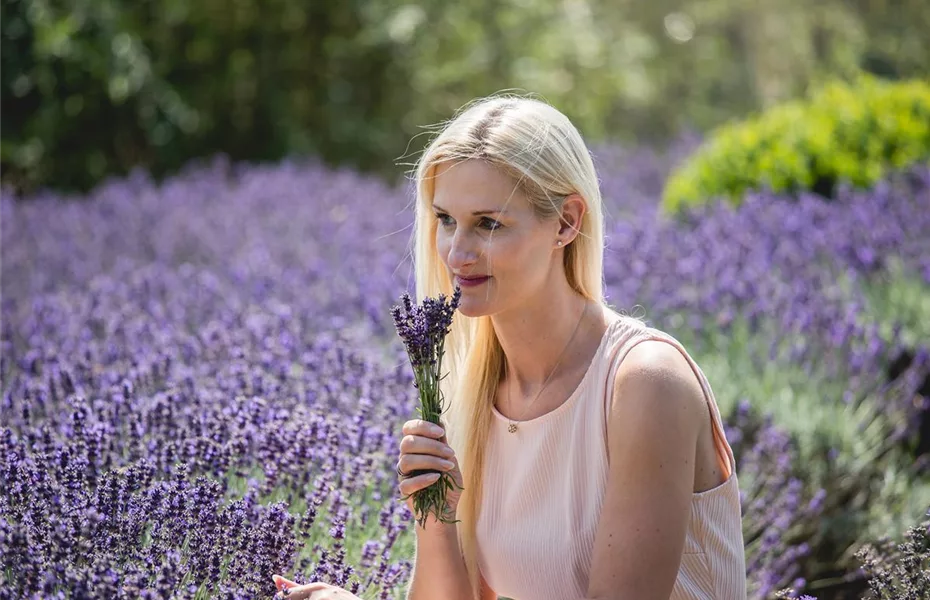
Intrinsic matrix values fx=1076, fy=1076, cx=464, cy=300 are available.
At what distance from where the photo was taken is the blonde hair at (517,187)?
2068mm

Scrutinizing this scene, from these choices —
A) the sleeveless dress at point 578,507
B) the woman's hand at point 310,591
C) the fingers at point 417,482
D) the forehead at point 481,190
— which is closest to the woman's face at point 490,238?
the forehead at point 481,190

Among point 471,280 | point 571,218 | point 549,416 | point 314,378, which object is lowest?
point 314,378

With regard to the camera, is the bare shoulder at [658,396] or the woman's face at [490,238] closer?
the bare shoulder at [658,396]

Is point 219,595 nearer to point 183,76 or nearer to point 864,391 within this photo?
point 864,391

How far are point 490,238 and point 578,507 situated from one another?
0.54 metres

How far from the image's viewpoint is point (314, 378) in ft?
10.7

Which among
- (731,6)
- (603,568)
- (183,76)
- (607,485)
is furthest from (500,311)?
(731,6)

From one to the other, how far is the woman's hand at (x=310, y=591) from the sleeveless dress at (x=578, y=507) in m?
0.37

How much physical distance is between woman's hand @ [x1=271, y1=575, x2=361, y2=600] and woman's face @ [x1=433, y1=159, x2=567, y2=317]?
22.7 inches

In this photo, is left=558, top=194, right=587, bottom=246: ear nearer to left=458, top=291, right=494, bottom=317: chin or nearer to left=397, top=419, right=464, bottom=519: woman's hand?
left=458, top=291, right=494, bottom=317: chin

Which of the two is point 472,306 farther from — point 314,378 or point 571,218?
point 314,378

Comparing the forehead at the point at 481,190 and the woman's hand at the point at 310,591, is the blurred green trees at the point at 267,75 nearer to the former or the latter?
the forehead at the point at 481,190

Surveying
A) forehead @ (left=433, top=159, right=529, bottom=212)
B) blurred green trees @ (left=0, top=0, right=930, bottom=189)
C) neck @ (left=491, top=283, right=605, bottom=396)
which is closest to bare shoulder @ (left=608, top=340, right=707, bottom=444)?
neck @ (left=491, top=283, right=605, bottom=396)

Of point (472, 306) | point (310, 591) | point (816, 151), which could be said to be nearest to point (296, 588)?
point (310, 591)
